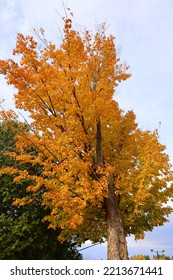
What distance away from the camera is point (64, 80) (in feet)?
44.7

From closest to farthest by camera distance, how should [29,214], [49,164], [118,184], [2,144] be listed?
1. [49,164]
2. [118,184]
3. [29,214]
4. [2,144]

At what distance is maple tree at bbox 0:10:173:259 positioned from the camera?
515 inches

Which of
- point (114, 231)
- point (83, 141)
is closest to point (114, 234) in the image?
point (114, 231)

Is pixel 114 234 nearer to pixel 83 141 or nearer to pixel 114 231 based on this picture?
pixel 114 231

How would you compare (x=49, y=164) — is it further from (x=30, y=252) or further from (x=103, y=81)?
(x=30, y=252)

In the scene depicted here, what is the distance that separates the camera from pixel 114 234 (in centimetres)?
1331

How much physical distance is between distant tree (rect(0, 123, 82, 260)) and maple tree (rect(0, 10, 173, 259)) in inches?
47.7

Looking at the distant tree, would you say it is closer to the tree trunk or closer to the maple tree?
the maple tree

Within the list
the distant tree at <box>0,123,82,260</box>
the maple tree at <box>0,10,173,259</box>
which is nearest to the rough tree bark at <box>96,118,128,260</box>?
the maple tree at <box>0,10,173,259</box>

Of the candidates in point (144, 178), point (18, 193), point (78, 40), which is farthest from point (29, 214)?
point (78, 40)

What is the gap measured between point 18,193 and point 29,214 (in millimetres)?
1127

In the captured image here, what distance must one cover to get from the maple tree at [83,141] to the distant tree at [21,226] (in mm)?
1211

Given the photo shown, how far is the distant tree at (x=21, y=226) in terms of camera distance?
15516 millimetres

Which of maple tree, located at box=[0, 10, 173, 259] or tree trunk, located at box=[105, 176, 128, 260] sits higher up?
maple tree, located at box=[0, 10, 173, 259]
